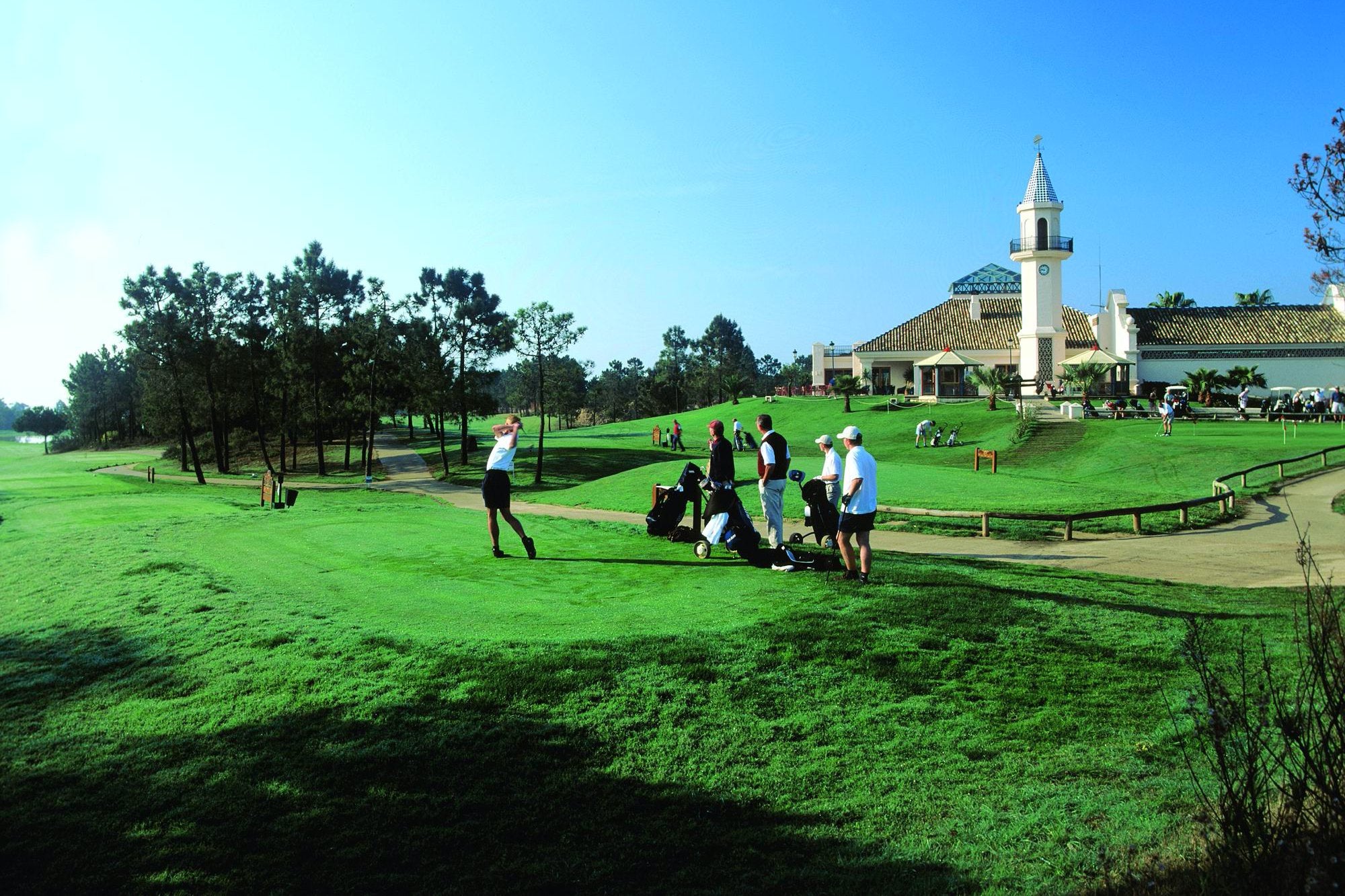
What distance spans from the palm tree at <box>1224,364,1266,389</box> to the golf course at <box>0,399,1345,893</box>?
57.6 meters

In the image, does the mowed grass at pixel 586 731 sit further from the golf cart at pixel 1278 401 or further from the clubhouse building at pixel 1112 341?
the clubhouse building at pixel 1112 341

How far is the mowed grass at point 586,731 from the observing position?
16.0 ft

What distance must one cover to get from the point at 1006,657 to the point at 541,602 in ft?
15.2

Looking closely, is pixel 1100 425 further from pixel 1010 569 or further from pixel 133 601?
pixel 133 601

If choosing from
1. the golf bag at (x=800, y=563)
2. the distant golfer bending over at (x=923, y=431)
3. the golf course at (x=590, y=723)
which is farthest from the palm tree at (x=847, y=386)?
the golf course at (x=590, y=723)

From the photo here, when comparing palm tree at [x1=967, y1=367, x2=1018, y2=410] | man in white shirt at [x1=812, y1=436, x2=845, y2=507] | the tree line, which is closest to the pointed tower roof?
palm tree at [x1=967, y1=367, x2=1018, y2=410]

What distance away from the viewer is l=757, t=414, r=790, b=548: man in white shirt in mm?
12609

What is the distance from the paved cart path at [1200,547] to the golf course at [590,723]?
1634 millimetres

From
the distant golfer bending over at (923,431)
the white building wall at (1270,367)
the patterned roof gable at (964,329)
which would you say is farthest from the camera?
the patterned roof gable at (964,329)

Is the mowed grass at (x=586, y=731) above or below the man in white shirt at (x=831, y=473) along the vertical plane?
below

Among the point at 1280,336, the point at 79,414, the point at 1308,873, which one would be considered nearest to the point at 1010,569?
the point at 1308,873

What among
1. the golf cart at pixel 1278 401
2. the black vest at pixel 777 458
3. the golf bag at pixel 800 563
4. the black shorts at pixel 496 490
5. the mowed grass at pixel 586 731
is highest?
the golf cart at pixel 1278 401

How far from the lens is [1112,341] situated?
69.1 metres

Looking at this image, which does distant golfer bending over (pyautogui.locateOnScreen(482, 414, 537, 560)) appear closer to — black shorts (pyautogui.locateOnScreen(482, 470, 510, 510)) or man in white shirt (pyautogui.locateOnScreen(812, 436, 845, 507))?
black shorts (pyautogui.locateOnScreen(482, 470, 510, 510))
